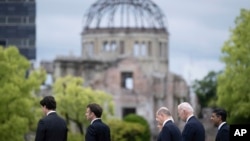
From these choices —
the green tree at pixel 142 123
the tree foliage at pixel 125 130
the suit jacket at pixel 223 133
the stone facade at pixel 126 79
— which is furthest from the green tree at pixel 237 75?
the suit jacket at pixel 223 133

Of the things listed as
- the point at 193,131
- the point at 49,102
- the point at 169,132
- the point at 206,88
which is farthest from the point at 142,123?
the point at 49,102

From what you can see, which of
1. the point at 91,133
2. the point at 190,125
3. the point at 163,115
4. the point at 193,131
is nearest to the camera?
the point at 163,115

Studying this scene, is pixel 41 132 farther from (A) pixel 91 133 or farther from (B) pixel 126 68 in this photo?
(B) pixel 126 68

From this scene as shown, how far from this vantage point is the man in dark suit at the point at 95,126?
23859mm

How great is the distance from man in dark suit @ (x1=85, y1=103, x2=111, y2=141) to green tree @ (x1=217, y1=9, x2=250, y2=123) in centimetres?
4380

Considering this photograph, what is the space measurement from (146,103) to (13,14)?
14.7 m

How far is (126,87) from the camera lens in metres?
109

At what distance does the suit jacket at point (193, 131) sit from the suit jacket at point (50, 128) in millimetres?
2648

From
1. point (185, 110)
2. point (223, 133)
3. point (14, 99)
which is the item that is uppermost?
point (185, 110)

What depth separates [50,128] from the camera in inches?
941

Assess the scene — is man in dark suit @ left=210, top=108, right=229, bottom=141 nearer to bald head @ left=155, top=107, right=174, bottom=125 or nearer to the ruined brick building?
bald head @ left=155, top=107, right=174, bottom=125

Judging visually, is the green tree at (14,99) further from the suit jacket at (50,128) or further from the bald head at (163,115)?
the bald head at (163,115)

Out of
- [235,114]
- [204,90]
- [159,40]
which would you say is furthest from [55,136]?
[204,90]

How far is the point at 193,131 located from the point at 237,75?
149 ft
